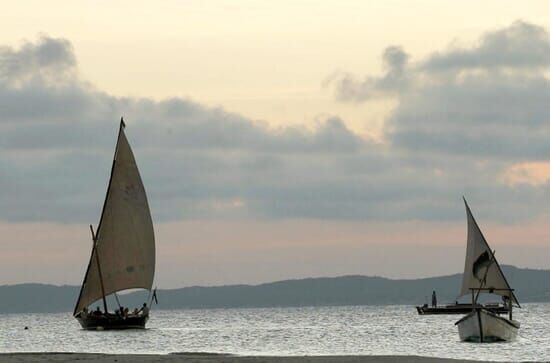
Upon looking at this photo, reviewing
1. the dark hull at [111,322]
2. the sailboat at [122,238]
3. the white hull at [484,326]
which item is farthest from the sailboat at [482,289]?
the dark hull at [111,322]

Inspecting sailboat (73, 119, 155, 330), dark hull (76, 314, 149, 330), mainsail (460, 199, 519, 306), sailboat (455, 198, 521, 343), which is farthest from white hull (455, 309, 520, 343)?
dark hull (76, 314, 149, 330)

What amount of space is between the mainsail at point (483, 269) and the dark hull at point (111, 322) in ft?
113

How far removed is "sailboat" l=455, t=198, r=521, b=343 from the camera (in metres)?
79.9

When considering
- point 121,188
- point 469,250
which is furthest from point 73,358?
point 121,188

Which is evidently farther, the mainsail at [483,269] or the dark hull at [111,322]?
the dark hull at [111,322]

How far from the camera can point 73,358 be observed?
149ft

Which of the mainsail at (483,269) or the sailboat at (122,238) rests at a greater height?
the sailboat at (122,238)

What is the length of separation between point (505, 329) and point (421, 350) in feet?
24.2

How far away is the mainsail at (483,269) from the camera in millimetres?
85688

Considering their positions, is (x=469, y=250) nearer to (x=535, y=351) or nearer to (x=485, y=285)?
(x=485, y=285)

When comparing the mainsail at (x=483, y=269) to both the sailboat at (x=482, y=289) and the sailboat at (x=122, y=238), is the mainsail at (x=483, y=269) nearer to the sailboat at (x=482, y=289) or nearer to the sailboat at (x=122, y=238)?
the sailboat at (x=482, y=289)

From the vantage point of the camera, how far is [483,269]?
8588 centimetres

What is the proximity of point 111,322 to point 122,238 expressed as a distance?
31.1 ft

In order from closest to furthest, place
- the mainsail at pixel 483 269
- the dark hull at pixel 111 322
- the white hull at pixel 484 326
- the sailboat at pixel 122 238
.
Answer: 1. the white hull at pixel 484 326
2. the mainsail at pixel 483 269
3. the sailboat at pixel 122 238
4. the dark hull at pixel 111 322
